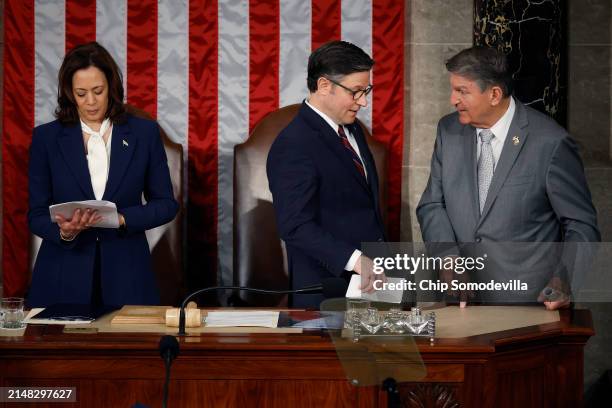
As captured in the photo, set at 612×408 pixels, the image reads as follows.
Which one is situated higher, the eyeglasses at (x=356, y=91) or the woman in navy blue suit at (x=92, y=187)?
the eyeglasses at (x=356, y=91)

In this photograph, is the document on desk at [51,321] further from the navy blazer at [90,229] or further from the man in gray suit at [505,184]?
the man in gray suit at [505,184]

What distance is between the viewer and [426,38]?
5.38 metres

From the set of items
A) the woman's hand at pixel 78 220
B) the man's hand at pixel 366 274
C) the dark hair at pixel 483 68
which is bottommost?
the man's hand at pixel 366 274

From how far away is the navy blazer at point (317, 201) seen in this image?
147 inches

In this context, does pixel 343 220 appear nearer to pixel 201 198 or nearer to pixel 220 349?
pixel 220 349

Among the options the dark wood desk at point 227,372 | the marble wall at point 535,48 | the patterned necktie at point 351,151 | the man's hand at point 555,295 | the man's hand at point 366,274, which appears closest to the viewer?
the dark wood desk at point 227,372

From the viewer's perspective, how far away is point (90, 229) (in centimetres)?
399

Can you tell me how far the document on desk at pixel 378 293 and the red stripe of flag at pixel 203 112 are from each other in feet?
6.95

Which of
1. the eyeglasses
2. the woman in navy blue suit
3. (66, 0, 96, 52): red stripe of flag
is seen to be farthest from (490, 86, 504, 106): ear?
(66, 0, 96, 52): red stripe of flag

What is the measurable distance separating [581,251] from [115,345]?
1.79 m

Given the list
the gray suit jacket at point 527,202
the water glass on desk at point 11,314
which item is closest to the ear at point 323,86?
the gray suit jacket at point 527,202

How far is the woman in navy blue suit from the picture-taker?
13.0 ft

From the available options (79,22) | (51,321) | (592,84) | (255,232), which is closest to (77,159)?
(51,321)

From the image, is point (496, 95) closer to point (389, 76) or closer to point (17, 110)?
point (389, 76)
